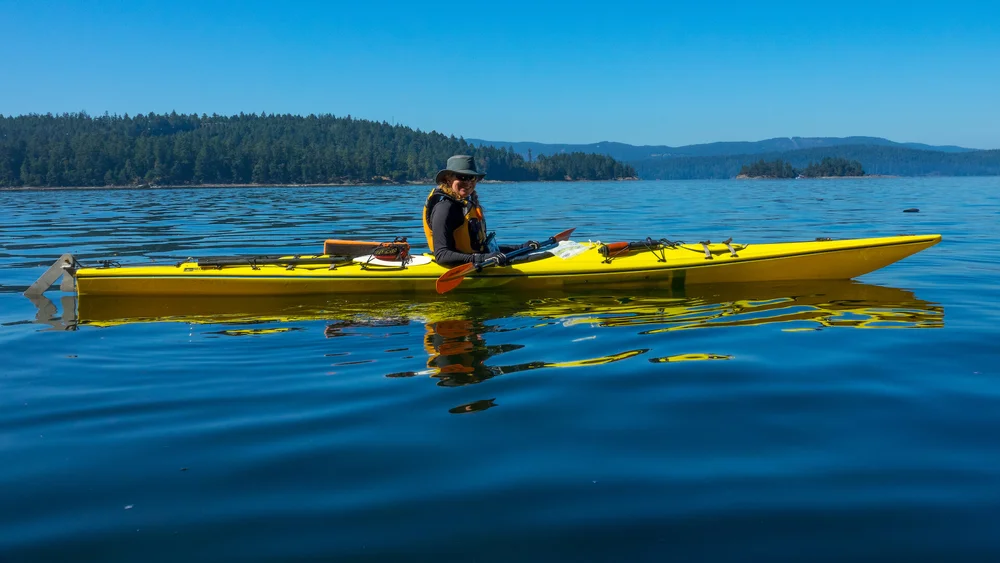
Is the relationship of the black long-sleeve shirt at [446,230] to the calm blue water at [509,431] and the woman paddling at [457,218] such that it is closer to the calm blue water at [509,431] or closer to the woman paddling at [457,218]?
the woman paddling at [457,218]

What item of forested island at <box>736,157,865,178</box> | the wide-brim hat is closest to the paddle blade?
the wide-brim hat

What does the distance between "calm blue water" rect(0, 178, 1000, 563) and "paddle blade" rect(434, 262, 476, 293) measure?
224 millimetres

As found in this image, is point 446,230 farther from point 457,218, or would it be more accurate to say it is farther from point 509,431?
point 509,431

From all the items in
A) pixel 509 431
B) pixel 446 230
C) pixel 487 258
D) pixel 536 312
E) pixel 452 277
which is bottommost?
pixel 509 431

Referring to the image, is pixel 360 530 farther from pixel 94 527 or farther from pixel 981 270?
pixel 981 270

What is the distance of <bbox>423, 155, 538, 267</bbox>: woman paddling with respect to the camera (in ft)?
26.0

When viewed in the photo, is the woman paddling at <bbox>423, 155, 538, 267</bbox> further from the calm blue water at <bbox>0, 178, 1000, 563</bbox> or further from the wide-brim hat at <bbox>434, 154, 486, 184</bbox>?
the calm blue water at <bbox>0, 178, 1000, 563</bbox>

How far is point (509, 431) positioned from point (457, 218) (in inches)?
172

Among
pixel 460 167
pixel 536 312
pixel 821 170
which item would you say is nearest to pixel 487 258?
pixel 536 312

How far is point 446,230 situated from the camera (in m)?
8.21

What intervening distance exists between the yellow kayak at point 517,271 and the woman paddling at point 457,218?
0.97 ft

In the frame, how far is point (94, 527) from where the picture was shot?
3102 millimetres

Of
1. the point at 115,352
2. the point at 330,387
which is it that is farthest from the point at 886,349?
the point at 115,352

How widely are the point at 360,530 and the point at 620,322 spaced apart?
15.1ft
